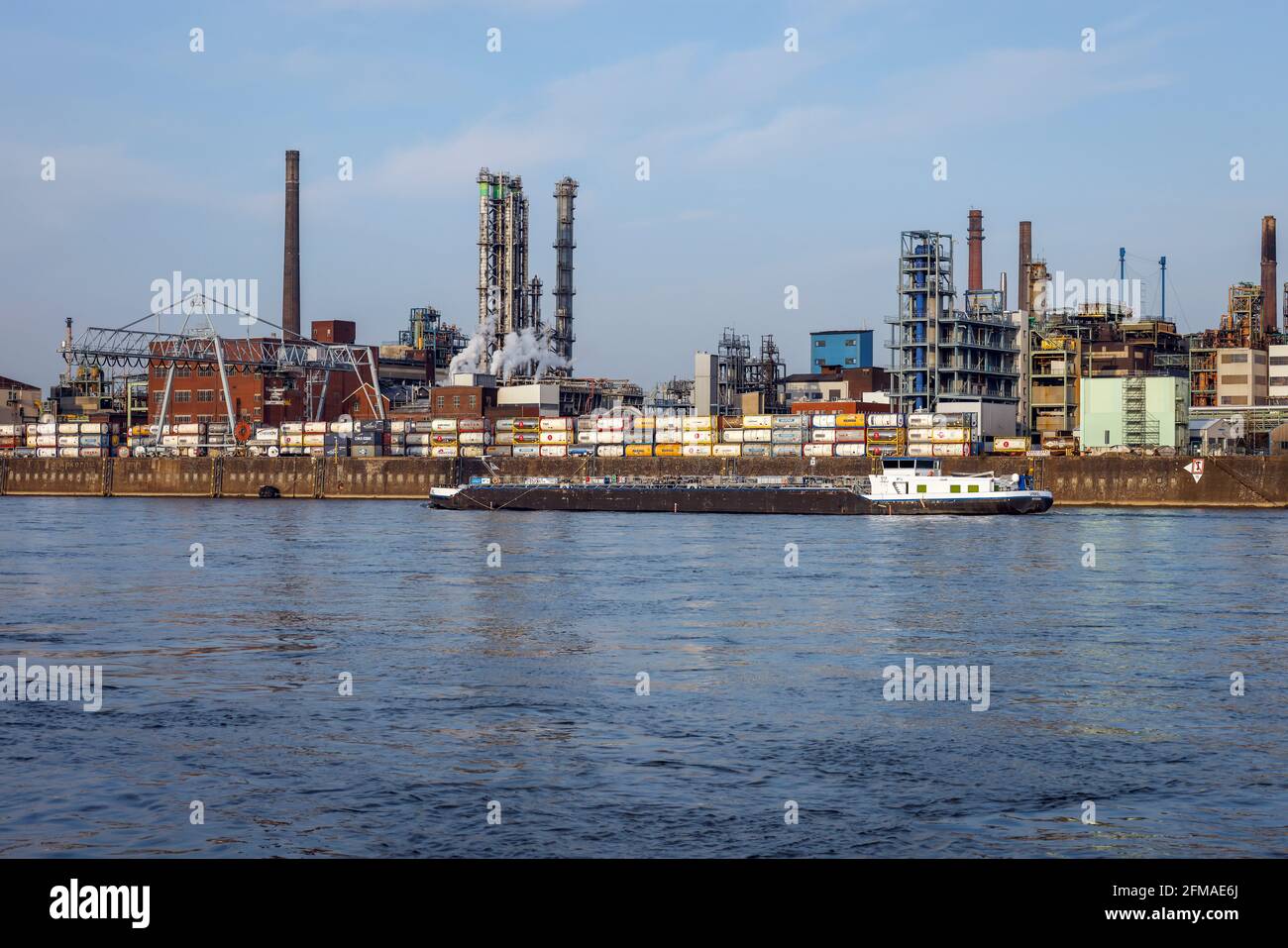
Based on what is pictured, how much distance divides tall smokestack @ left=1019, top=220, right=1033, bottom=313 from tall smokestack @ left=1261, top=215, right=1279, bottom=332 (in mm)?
28712

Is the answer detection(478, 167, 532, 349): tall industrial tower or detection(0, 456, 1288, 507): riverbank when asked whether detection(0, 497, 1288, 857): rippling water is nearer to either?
detection(0, 456, 1288, 507): riverbank

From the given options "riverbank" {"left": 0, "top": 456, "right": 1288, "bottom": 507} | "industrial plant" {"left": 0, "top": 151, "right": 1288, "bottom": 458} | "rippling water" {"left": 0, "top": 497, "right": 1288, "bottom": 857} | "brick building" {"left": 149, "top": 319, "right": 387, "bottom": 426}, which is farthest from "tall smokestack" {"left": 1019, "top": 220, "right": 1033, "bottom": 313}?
"rippling water" {"left": 0, "top": 497, "right": 1288, "bottom": 857}

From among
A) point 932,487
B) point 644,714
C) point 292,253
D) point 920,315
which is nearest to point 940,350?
point 920,315

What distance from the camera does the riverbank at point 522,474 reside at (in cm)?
10544

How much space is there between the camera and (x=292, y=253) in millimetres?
153750

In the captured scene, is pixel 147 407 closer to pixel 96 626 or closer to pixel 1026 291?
pixel 1026 291

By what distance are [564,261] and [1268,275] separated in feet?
285

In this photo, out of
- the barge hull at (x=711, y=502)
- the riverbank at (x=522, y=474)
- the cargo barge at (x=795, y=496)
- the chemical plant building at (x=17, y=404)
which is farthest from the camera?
the chemical plant building at (x=17, y=404)

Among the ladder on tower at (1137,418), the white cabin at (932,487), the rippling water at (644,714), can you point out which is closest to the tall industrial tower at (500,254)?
the ladder on tower at (1137,418)

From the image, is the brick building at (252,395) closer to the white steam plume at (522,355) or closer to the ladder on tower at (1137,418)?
the white steam plume at (522,355)

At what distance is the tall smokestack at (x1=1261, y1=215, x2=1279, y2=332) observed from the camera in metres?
163

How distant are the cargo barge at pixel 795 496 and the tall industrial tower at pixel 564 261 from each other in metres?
50.7

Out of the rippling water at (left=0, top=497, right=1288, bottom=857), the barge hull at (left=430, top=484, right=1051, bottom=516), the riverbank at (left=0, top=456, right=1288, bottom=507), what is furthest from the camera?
the riverbank at (left=0, top=456, right=1288, bottom=507)
